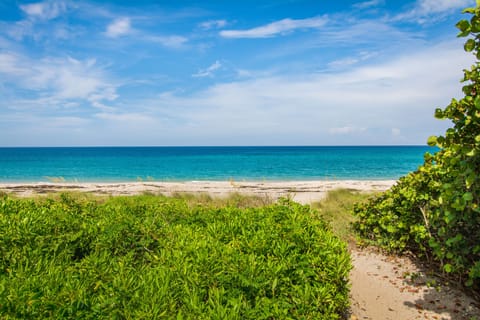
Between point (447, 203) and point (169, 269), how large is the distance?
316cm

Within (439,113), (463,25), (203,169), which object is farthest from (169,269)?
(203,169)

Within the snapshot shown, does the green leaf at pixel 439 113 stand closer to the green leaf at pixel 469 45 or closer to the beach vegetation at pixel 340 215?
the green leaf at pixel 469 45

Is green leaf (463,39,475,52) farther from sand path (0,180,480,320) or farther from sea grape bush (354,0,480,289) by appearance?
sand path (0,180,480,320)

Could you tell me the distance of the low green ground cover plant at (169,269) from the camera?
2.72m

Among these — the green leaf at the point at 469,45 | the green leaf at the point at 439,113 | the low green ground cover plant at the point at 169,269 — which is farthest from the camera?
the green leaf at the point at 439,113

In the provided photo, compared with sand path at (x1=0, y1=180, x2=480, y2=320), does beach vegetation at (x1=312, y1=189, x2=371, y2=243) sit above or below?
above

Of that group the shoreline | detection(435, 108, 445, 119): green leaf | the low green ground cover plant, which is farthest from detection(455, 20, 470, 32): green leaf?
the shoreline

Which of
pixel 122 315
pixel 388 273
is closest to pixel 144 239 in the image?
pixel 122 315

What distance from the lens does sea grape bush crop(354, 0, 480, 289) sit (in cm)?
329

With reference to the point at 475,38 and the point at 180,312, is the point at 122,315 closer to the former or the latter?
the point at 180,312

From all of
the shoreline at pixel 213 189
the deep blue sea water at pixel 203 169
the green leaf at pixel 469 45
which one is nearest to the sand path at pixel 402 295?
the green leaf at pixel 469 45

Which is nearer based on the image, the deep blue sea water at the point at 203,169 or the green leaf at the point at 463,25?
the green leaf at the point at 463,25

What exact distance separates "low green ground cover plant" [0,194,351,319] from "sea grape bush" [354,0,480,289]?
1.41 m

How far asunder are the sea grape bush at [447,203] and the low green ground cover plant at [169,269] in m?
1.41
